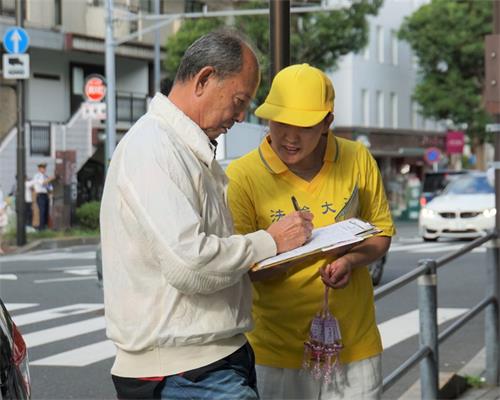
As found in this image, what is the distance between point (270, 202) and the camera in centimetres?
364

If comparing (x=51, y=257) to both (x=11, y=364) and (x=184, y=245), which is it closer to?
(x=11, y=364)

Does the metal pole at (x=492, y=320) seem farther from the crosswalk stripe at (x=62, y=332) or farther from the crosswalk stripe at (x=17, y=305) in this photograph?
the crosswalk stripe at (x=17, y=305)

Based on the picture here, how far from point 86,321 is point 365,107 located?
147ft

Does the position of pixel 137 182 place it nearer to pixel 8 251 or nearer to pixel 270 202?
pixel 270 202

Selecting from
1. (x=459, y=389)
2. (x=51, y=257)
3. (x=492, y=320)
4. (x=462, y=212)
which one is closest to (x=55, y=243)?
(x=51, y=257)

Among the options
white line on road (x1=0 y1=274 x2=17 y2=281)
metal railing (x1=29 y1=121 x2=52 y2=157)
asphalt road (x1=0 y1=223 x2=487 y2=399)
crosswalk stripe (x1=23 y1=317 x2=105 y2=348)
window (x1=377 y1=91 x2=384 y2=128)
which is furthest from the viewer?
window (x1=377 y1=91 x2=384 y2=128)

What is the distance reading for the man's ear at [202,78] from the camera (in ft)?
9.64

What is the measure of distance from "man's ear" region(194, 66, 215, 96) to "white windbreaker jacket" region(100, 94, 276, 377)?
0.25ft

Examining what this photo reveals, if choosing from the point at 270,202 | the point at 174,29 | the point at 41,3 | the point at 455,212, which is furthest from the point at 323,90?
the point at 174,29

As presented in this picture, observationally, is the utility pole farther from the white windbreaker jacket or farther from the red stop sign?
the red stop sign

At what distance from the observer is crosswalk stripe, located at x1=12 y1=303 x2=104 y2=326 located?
469 inches

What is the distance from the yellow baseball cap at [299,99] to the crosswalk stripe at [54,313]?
8469mm

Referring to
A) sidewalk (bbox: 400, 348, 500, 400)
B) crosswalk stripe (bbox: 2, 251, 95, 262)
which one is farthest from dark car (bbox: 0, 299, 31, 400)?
crosswalk stripe (bbox: 2, 251, 95, 262)

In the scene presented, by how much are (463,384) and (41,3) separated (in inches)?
1186
